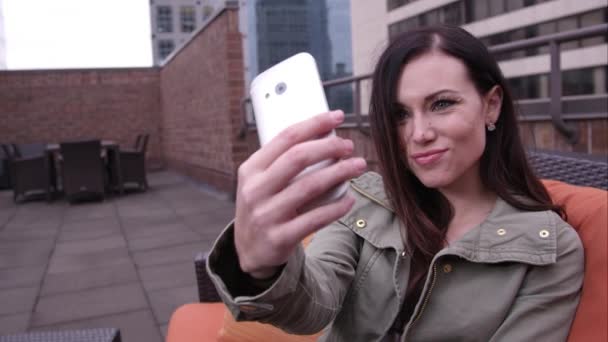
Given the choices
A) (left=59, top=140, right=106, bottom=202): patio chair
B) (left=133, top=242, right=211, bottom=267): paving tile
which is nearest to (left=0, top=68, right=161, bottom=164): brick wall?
(left=59, top=140, right=106, bottom=202): patio chair

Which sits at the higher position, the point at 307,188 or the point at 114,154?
the point at 307,188

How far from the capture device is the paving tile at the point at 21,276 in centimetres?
471

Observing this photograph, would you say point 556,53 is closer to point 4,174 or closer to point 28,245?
point 28,245

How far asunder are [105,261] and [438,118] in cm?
465

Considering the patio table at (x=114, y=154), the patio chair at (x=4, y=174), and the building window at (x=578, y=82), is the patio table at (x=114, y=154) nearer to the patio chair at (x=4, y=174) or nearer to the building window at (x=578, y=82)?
the patio chair at (x=4, y=174)

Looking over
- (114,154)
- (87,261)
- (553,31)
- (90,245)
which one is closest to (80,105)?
(114,154)

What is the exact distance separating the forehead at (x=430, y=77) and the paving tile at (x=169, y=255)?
163 inches

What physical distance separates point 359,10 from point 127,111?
43.4ft

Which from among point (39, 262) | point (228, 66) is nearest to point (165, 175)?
point (228, 66)

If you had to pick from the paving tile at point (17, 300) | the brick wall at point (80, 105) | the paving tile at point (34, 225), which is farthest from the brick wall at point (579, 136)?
the brick wall at point (80, 105)

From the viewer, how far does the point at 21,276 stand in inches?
195

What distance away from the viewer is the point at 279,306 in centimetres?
95

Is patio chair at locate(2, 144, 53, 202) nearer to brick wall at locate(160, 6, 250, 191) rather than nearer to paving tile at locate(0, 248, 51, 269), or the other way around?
brick wall at locate(160, 6, 250, 191)

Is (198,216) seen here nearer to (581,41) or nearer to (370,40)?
(370,40)
